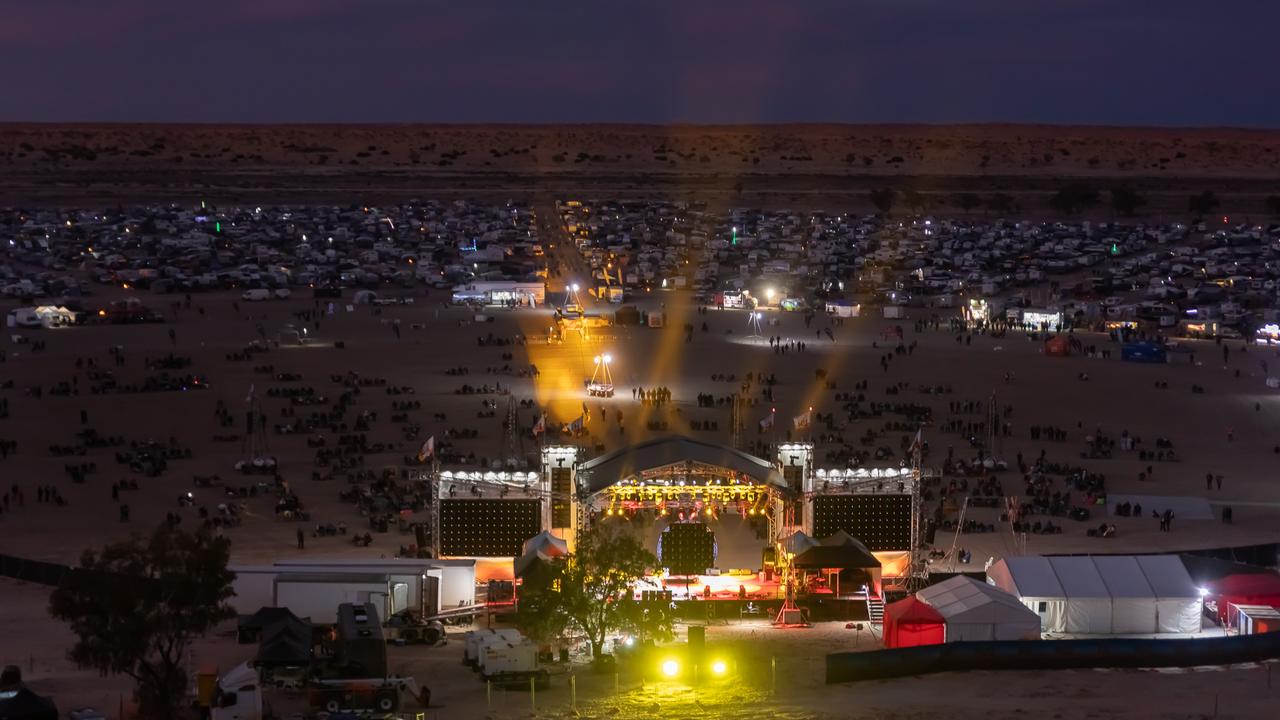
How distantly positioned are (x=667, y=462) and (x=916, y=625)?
20.2 ft

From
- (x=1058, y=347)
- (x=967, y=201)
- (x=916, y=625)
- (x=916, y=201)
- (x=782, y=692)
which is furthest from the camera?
(x=967, y=201)

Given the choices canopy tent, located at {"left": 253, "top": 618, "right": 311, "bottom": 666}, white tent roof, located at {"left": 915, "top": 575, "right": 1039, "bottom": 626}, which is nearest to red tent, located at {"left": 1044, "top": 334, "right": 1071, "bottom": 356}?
white tent roof, located at {"left": 915, "top": 575, "right": 1039, "bottom": 626}

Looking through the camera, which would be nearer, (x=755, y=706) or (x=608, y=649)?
(x=755, y=706)

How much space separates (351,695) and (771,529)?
37.0 ft

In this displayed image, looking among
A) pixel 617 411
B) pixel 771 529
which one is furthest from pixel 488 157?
pixel 771 529

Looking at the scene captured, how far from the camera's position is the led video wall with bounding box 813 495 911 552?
32.0m

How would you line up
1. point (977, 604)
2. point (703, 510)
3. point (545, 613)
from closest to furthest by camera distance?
point (545, 613), point (977, 604), point (703, 510)

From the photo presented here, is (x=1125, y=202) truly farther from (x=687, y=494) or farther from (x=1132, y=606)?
(x=1132, y=606)

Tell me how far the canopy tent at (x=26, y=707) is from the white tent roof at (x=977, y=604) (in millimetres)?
12648

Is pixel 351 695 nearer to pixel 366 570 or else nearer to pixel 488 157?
pixel 366 570

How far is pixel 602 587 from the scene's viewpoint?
2672 centimetres

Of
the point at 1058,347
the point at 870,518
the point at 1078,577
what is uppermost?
the point at 1058,347

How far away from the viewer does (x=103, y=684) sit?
24.6 metres

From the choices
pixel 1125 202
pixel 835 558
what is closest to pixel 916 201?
pixel 1125 202
